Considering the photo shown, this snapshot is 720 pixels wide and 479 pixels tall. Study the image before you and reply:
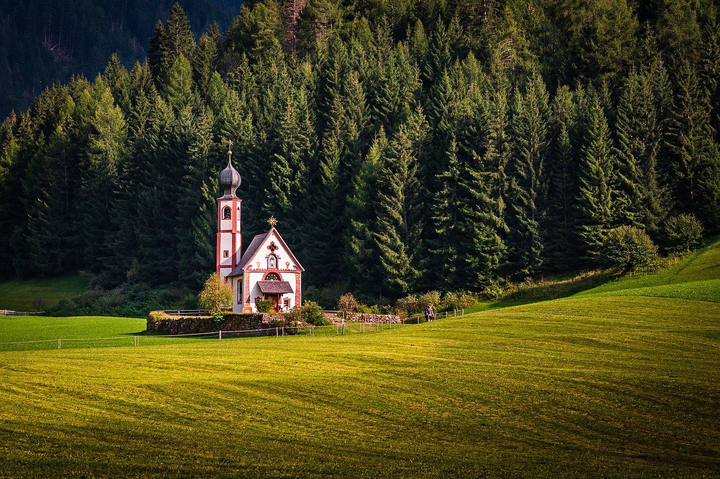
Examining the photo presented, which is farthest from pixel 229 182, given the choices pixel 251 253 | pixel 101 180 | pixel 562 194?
pixel 101 180

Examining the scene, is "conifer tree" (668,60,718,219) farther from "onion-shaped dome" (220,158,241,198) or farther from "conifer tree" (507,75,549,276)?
"onion-shaped dome" (220,158,241,198)

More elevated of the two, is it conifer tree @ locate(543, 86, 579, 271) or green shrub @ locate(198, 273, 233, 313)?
conifer tree @ locate(543, 86, 579, 271)

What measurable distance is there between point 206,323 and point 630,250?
109 ft

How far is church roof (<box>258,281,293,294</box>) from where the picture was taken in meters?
72.9

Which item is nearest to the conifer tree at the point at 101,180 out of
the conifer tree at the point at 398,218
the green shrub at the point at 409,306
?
the conifer tree at the point at 398,218

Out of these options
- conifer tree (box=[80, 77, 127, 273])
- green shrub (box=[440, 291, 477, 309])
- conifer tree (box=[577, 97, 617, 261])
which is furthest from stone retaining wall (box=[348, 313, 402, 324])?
conifer tree (box=[80, 77, 127, 273])

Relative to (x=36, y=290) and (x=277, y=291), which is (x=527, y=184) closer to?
(x=277, y=291)

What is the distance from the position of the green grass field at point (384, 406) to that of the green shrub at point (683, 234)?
90.3 feet

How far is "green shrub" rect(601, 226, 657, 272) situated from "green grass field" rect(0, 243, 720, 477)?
23337mm

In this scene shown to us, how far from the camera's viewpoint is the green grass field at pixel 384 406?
71.6ft

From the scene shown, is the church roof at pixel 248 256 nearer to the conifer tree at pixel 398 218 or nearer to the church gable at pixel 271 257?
the church gable at pixel 271 257

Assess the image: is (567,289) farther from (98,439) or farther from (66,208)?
(66,208)

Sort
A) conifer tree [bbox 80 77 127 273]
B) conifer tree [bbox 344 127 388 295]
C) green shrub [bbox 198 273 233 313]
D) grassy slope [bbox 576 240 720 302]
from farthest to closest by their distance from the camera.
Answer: conifer tree [bbox 80 77 127 273], conifer tree [bbox 344 127 388 295], green shrub [bbox 198 273 233 313], grassy slope [bbox 576 240 720 302]

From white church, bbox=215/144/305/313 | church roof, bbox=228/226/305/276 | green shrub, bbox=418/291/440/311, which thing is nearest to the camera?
white church, bbox=215/144/305/313
